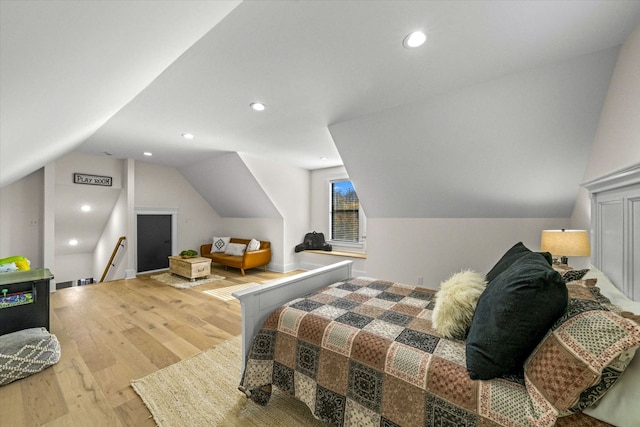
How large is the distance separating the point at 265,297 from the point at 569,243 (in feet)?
8.89

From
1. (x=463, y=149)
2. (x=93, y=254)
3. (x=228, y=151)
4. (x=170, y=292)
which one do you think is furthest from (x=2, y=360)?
(x=93, y=254)

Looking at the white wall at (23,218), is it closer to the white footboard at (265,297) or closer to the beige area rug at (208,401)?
the beige area rug at (208,401)

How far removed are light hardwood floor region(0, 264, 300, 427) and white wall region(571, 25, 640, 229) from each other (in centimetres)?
355

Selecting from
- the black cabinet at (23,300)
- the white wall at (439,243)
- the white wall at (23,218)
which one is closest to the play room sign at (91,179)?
the white wall at (23,218)

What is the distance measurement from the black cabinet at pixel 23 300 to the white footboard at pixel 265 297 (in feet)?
7.64

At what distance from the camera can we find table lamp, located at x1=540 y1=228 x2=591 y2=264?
7.23 feet

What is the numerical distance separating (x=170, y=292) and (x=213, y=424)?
129 inches

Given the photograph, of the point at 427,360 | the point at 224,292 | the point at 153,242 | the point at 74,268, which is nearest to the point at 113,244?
the point at 153,242

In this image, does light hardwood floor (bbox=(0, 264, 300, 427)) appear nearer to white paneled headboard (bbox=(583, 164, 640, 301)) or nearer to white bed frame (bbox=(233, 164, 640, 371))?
white bed frame (bbox=(233, 164, 640, 371))

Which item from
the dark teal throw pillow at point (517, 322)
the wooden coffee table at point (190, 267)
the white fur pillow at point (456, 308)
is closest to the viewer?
the dark teal throw pillow at point (517, 322)

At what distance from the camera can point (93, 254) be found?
6.84 metres

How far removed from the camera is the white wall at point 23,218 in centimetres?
431

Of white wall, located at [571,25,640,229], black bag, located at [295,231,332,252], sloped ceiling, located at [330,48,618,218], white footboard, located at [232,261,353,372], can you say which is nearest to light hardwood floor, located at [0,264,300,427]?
white footboard, located at [232,261,353,372]

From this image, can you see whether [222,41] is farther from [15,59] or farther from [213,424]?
[213,424]
